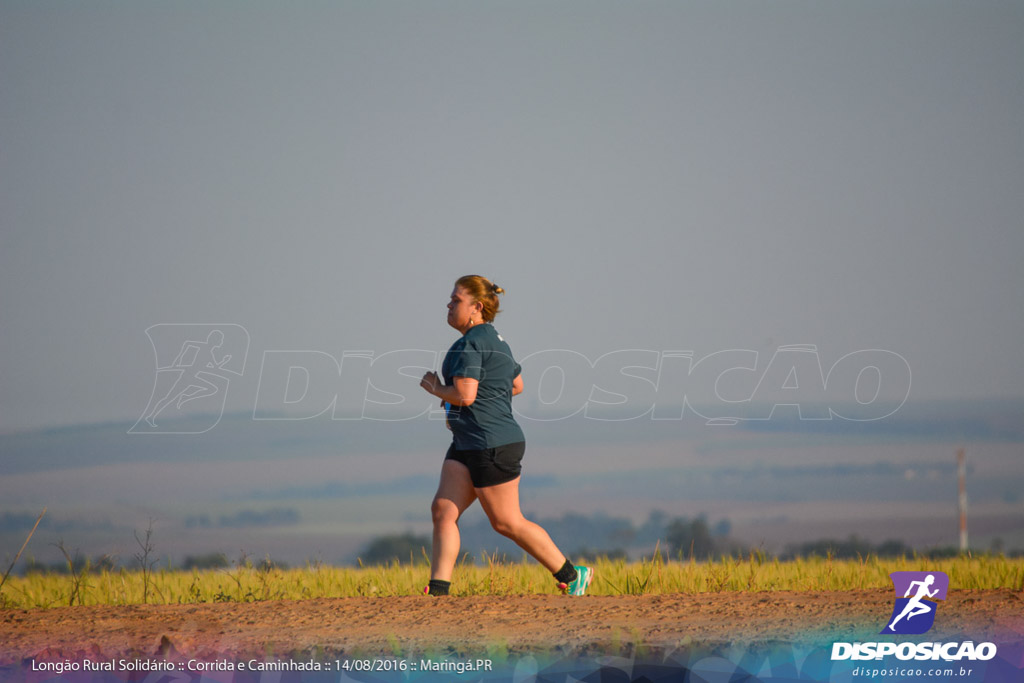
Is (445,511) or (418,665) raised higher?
(445,511)

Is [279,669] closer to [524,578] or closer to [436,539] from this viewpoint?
[436,539]

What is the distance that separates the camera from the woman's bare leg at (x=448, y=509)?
6.40 metres

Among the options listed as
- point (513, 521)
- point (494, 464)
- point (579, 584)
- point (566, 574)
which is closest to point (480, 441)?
point (494, 464)

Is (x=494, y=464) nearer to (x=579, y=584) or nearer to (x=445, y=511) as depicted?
(x=445, y=511)

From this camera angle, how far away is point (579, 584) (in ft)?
21.6

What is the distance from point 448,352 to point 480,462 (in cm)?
69

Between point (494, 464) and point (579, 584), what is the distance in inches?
40.1

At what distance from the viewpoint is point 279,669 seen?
496 centimetres

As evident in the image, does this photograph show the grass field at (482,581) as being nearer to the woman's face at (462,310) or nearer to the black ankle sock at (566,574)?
the black ankle sock at (566,574)

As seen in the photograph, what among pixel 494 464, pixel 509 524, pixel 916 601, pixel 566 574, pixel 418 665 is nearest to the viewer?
pixel 418 665

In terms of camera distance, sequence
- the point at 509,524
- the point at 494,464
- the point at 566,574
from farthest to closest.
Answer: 1. the point at 566,574
2. the point at 509,524
3. the point at 494,464

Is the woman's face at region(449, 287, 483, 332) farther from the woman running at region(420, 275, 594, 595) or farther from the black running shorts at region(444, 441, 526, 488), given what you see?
the black running shorts at region(444, 441, 526, 488)

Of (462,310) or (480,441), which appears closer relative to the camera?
(480,441)

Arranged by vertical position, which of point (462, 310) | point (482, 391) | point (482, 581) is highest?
point (462, 310)
